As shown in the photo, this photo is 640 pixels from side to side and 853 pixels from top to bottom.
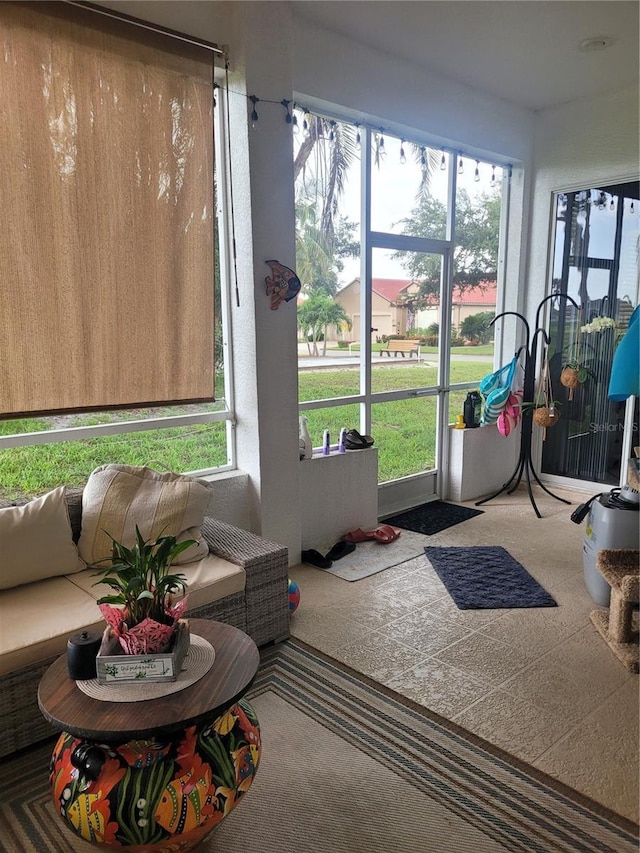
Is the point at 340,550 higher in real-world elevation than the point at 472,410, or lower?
lower

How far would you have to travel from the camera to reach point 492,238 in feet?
16.2

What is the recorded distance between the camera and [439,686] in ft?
7.84

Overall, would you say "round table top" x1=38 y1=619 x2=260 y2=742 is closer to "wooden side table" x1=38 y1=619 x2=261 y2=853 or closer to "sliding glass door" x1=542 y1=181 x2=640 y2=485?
"wooden side table" x1=38 y1=619 x2=261 y2=853

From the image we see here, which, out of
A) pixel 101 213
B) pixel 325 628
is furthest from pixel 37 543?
pixel 101 213

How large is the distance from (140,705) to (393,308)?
332 centimetres

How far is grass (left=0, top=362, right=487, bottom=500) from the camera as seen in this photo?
2.93 meters

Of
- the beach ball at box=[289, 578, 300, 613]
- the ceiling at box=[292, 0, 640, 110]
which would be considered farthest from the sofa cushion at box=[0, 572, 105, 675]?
the ceiling at box=[292, 0, 640, 110]

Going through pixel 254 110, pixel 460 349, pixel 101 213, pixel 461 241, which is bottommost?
pixel 460 349

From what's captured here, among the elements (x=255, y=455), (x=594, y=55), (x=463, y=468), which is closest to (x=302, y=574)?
(x=255, y=455)

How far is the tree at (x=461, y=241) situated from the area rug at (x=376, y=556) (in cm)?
171

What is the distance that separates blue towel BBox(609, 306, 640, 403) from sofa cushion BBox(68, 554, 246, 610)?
2.16 metres

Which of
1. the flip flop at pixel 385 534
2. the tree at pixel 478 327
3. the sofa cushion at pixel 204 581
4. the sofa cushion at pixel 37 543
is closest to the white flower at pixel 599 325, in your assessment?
the tree at pixel 478 327

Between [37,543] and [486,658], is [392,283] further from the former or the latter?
[37,543]

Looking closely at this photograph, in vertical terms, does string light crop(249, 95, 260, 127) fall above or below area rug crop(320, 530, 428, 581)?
above
